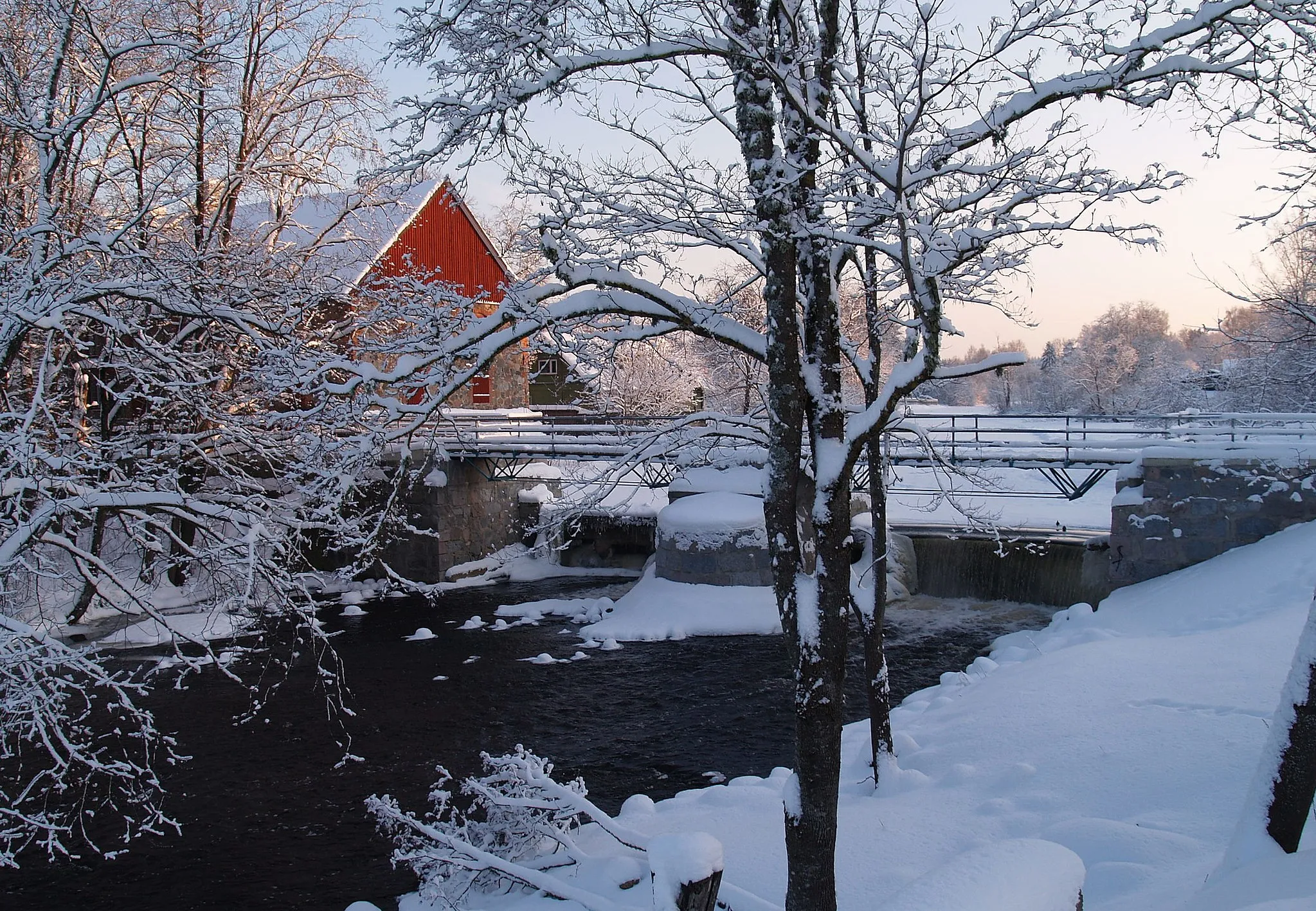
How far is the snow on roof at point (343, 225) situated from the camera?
1681 centimetres

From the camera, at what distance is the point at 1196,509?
1341cm

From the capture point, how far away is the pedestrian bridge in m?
5.27

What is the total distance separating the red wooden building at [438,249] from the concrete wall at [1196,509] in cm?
1281

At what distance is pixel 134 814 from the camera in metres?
8.60

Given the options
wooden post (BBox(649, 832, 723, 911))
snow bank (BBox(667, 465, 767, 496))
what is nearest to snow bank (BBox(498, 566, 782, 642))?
snow bank (BBox(667, 465, 767, 496))

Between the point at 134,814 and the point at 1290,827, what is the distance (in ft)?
29.8

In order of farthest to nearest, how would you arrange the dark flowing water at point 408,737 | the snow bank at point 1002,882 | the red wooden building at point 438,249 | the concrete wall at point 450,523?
the concrete wall at point 450,523
the red wooden building at point 438,249
the dark flowing water at point 408,737
the snow bank at point 1002,882

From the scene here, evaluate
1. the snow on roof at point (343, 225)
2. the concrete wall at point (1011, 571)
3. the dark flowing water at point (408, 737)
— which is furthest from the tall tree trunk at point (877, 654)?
the snow on roof at point (343, 225)

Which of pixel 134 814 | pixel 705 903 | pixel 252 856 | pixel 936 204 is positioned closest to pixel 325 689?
pixel 134 814

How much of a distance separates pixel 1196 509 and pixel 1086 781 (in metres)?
8.74

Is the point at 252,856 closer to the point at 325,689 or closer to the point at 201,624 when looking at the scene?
the point at 325,689

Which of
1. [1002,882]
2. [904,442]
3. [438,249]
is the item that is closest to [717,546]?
[904,442]

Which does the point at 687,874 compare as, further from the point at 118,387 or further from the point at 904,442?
the point at 118,387

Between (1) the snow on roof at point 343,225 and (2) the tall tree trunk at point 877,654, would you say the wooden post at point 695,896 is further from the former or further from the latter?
(1) the snow on roof at point 343,225
